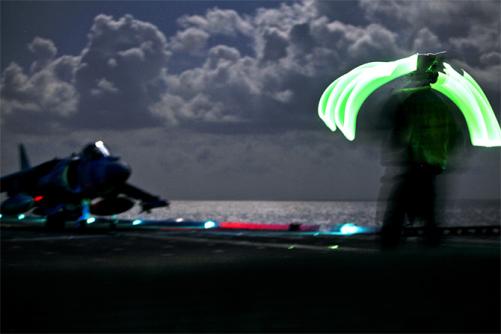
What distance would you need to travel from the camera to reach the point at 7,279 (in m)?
11.5

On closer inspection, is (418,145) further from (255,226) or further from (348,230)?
(255,226)

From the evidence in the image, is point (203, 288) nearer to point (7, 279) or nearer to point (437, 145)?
point (7, 279)

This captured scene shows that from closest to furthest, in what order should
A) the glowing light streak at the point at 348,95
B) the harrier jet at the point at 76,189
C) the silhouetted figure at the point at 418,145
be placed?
the silhouetted figure at the point at 418,145 < the glowing light streak at the point at 348,95 < the harrier jet at the point at 76,189

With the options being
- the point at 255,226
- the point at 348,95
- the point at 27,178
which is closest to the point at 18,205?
the point at 27,178

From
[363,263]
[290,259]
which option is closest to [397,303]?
[363,263]

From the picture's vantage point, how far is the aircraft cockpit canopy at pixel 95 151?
36906 millimetres

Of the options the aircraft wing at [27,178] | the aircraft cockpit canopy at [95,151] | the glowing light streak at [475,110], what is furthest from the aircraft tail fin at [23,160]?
the glowing light streak at [475,110]

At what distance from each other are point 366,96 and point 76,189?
86.1 ft

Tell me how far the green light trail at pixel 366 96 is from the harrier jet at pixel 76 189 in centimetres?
2256

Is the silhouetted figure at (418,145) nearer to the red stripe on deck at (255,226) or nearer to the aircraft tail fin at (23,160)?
the red stripe on deck at (255,226)

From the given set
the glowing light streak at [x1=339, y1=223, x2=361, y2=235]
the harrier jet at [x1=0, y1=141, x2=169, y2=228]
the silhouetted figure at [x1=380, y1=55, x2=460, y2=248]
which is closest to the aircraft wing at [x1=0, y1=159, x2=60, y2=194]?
the harrier jet at [x1=0, y1=141, x2=169, y2=228]

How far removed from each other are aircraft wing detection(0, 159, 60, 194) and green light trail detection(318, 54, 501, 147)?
31.1 m

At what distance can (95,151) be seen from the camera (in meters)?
37.1

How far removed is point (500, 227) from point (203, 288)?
1901cm
